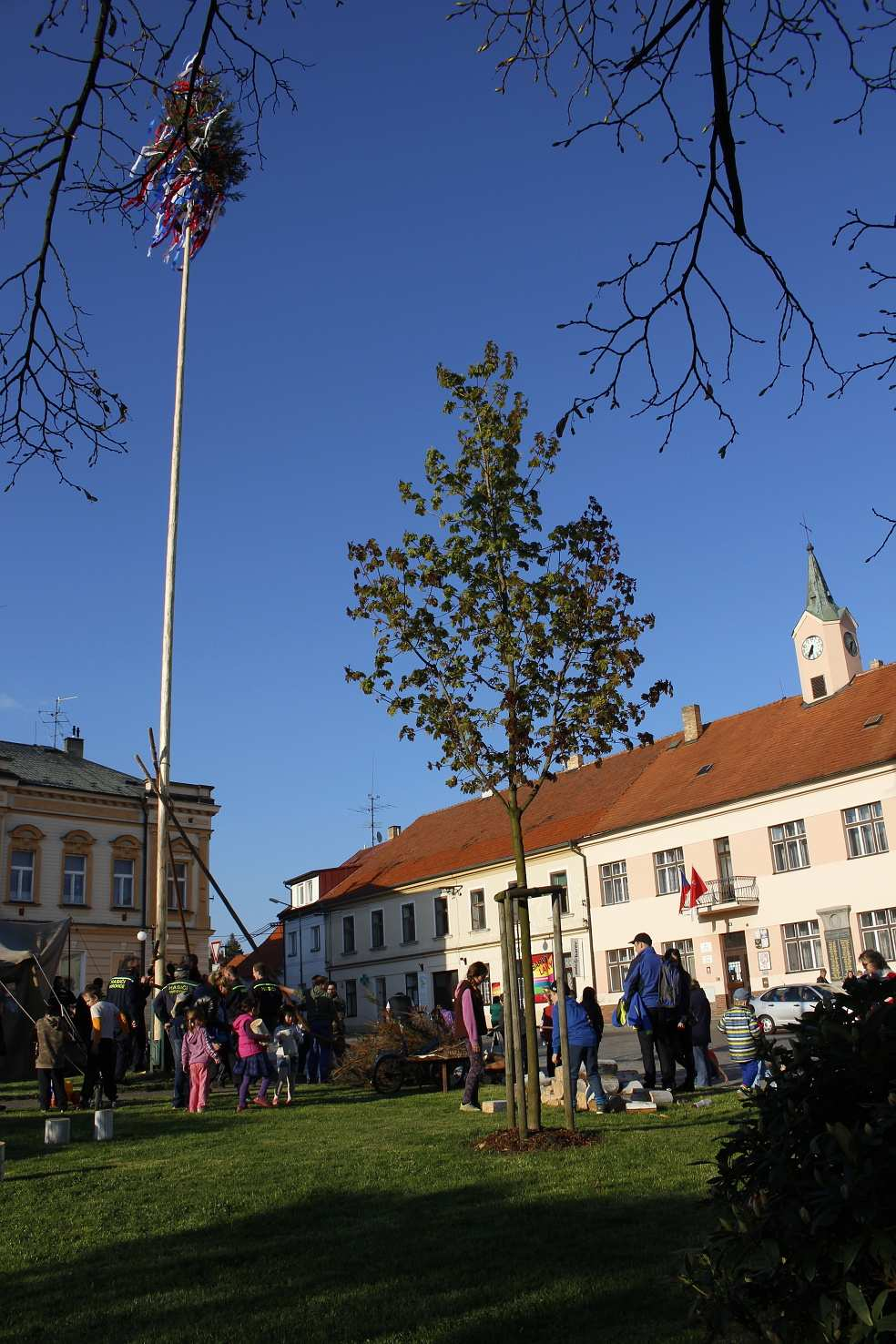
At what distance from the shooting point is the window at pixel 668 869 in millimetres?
43000

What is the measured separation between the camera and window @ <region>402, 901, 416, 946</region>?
57875mm

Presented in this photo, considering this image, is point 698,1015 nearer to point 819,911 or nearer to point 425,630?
point 425,630

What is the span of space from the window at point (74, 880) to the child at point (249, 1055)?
3220 cm

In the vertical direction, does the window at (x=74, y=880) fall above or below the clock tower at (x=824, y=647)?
below

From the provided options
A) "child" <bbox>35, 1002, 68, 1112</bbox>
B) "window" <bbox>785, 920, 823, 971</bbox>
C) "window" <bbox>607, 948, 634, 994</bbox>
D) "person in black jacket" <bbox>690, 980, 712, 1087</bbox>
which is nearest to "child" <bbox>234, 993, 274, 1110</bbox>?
"child" <bbox>35, 1002, 68, 1112</bbox>

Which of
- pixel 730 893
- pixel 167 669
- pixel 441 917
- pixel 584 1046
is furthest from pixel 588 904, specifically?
pixel 584 1046

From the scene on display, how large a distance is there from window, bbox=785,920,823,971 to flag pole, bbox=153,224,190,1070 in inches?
888

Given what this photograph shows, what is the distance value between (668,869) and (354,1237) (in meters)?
38.0

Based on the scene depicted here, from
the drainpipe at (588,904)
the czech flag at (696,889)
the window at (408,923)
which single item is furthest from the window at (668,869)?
the window at (408,923)

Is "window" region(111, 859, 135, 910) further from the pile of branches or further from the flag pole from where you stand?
the pile of branches

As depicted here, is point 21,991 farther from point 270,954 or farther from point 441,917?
point 270,954

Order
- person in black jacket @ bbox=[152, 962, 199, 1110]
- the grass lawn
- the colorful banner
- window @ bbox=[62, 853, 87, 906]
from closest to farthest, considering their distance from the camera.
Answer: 1. the grass lawn
2. person in black jacket @ bbox=[152, 962, 199, 1110]
3. the colorful banner
4. window @ bbox=[62, 853, 87, 906]

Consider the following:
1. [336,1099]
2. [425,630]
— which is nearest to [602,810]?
[336,1099]

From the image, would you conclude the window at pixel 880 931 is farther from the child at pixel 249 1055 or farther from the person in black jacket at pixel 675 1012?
the child at pixel 249 1055
